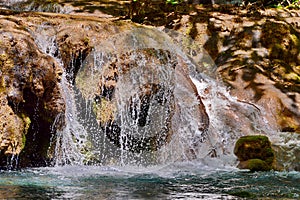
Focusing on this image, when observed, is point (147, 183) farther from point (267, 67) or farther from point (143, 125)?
point (267, 67)

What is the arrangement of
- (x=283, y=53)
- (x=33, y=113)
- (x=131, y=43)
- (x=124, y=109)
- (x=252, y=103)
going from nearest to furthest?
→ (x=33, y=113) < (x=124, y=109) < (x=131, y=43) < (x=252, y=103) < (x=283, y=53)

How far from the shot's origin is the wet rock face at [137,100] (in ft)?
22.0

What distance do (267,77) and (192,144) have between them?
2333 mm

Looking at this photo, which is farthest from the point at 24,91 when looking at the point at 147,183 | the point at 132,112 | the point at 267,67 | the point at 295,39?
the point at 295,39

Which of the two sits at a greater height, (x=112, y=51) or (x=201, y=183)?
(x=112, y=51)

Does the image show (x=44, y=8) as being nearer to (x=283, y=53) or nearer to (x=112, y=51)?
(x=112, y=51)

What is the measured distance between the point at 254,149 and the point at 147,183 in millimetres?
1952

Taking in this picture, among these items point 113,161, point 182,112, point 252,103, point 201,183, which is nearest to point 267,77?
point 252,103

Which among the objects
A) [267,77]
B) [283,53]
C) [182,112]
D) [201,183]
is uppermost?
[283,53]

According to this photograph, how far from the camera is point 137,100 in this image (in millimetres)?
6738

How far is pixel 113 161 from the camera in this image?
6828 millimetres

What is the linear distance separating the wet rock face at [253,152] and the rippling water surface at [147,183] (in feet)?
0.80

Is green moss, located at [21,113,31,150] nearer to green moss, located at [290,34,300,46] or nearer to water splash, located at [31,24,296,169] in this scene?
water splash, located at [31,24,296,169]

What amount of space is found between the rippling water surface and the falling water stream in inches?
0.6
